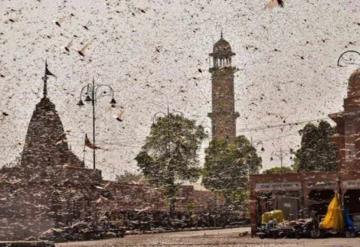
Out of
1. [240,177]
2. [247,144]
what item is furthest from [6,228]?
[247,144]

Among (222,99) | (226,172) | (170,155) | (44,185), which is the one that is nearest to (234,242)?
(44,185)

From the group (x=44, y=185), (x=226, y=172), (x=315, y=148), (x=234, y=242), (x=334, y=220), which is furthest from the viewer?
(x=315, y=148)

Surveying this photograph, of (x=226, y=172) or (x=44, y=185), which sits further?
(x=226, y=172)

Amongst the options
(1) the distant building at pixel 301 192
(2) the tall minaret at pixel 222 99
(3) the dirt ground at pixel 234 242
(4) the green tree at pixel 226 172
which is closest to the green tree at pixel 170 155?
(4) the green tree at pixel 226 172

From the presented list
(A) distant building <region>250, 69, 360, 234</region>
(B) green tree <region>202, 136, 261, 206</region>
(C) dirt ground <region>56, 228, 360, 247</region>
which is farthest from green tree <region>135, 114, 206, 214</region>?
(C) dirt ground <region>56, 228, 360, 247</region>

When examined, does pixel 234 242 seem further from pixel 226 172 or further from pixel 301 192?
pixel 226 172

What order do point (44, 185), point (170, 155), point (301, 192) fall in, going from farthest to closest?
point (170, 155) < point (44, 185) < point (301, 192)
